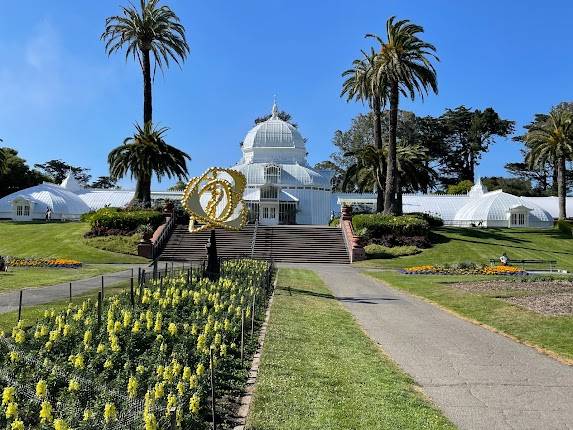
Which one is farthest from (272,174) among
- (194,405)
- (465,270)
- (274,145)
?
(194,405)

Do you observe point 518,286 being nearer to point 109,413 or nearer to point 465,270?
point 465,270

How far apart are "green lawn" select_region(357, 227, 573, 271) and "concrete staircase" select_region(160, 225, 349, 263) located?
13.1 feet

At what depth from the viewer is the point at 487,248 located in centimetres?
4144

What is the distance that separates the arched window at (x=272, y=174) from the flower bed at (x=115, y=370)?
156 ft

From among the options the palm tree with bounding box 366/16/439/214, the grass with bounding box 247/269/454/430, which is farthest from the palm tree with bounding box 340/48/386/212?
the grass with bounding box 247/269/454/430

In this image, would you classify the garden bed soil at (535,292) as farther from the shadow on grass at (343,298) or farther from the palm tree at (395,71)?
the palm tree at (395,71)

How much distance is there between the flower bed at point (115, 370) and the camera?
5730 mm

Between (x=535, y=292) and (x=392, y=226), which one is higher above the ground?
(x=392, y=226)

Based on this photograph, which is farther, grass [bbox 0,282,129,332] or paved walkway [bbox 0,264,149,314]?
paved walkway [bbox 0,264,149,314]

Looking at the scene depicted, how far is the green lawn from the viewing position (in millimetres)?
37281

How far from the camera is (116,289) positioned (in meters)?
18.6

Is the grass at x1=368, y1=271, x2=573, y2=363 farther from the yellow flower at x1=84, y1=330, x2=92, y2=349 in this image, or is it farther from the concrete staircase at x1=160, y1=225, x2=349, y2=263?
the concrete staircase at x1=160, y1=225, x2=349, y2=263

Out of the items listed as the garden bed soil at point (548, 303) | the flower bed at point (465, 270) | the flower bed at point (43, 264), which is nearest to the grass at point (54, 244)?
the flower bed at point (43, 264)

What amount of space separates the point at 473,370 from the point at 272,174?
50944 millimetres
